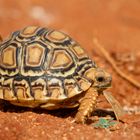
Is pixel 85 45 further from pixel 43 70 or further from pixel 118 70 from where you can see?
pixel 43 70

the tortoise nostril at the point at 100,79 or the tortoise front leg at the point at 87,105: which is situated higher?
the tortoise nostril at the point at 100,79

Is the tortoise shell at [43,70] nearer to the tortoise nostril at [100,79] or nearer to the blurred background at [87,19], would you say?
the tortoise nostril at [100,79]

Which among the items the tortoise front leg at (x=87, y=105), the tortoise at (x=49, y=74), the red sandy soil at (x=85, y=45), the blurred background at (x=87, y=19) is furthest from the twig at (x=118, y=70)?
the tortoise front leg at (x=87, y=105)

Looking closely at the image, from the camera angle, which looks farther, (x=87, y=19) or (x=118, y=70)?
(x=87, y=19)

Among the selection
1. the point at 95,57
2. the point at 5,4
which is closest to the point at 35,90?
the point at 95,57

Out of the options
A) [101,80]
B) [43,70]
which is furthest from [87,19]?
[43,70]

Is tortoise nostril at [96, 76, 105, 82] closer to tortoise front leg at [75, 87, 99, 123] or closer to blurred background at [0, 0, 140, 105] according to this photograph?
tortoise front leg at [75, 87, 99, 123]
